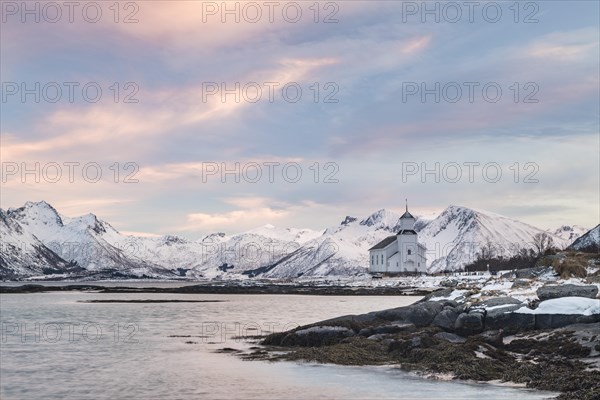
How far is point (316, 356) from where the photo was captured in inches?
1289

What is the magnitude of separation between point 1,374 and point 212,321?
105ft

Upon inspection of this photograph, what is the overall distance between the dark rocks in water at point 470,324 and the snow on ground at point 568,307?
2.10m

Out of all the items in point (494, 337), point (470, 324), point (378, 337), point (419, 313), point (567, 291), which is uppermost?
point (567, 291)

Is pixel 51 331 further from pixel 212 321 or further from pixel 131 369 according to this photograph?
pixel 131 369

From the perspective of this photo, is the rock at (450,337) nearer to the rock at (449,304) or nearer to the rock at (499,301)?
the rock at (499,301)

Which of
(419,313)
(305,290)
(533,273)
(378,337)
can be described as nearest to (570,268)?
(533,273)

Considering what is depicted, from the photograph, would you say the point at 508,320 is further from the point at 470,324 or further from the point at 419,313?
the point at 419,313

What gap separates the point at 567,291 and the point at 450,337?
7919mm

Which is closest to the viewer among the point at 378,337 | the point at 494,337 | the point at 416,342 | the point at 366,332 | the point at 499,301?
the point at 416,342

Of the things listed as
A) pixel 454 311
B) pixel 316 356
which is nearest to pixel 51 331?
pixel 316 356

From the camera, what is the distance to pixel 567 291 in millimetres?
37219

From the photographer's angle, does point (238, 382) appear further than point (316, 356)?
No

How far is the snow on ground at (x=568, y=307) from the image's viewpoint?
3394cm

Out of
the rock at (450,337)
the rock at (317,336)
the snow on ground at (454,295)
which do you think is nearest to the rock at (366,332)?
the rock at (317,336)
